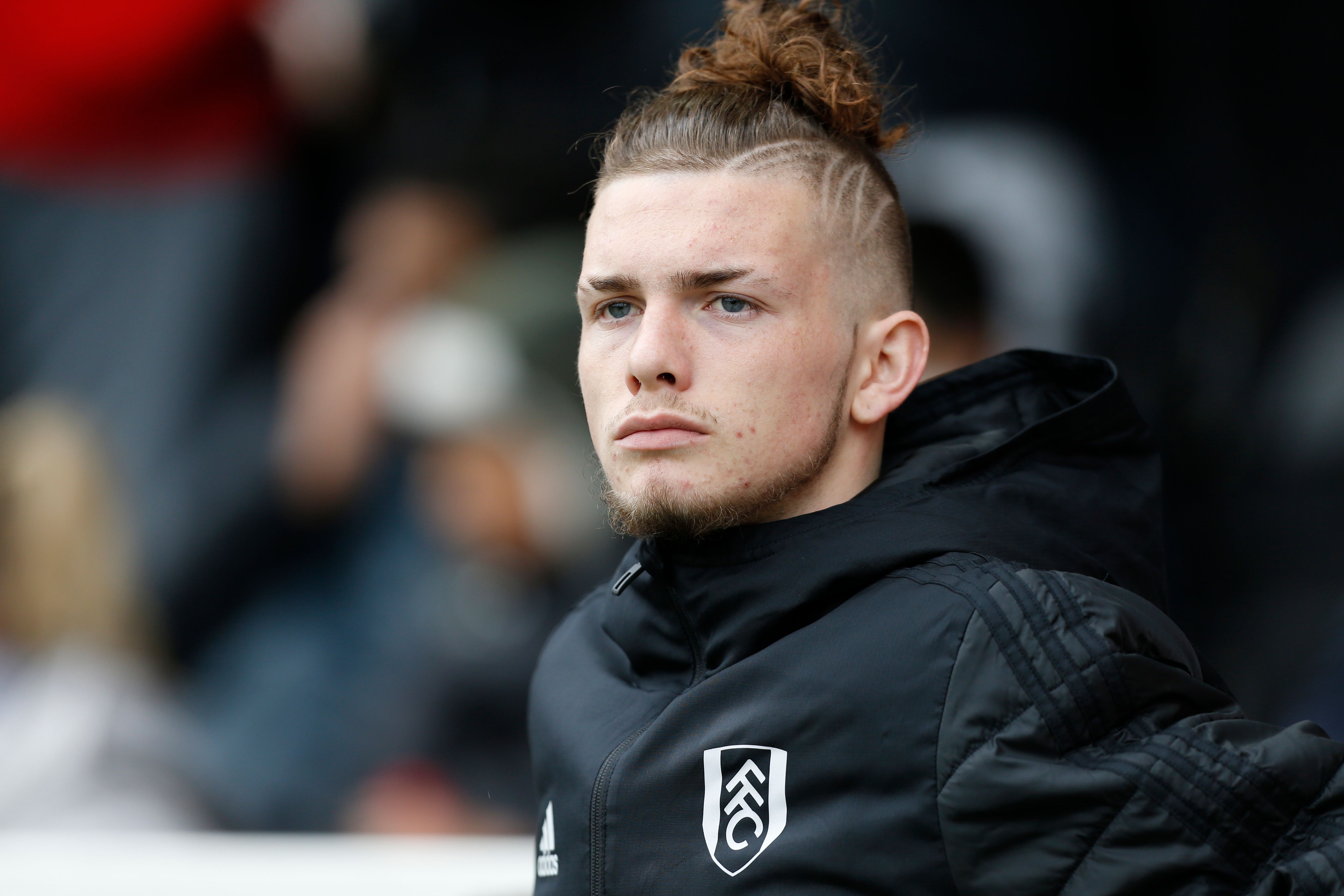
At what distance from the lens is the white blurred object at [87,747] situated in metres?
3.47

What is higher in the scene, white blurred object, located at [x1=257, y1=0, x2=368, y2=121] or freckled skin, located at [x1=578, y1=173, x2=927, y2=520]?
white blurred object, located at [x1=257, y1=0, x2=368, y2=121]

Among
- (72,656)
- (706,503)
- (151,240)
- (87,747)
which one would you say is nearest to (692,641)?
(706,503)

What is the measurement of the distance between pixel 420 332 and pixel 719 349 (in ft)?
7.90

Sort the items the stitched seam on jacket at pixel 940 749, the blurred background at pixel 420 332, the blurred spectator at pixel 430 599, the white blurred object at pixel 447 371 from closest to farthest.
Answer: the stitched seam on jacket at pixel 940 749, the blurred background at pixel 420 332, the blurred spectator at pixel 430 599, the white blurred object at pixel 447 371

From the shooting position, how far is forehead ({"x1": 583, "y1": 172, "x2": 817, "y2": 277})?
1425 mm

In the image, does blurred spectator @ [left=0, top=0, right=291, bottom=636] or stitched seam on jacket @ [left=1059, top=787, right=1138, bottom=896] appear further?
blurred spectator @ [left=0, top=0, right=291, bottom=636]

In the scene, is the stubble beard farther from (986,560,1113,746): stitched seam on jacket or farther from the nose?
(986,560,1113,746): stitched seam on jacket

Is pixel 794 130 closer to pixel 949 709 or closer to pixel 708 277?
pixel 708 277

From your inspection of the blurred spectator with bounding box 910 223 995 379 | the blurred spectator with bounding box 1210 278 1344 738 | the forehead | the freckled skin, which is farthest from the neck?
the blurred spectator with bounding box 1210 278 1344 738

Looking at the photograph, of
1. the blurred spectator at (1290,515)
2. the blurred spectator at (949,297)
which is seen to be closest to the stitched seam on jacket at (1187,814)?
the blurred spectator at (949,297)

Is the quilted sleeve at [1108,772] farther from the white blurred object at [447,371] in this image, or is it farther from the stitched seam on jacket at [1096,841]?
the white blurred object at [447,371]

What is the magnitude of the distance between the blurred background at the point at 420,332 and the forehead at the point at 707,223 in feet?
5.29

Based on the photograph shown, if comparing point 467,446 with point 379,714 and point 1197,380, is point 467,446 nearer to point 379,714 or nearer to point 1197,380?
point 379,714

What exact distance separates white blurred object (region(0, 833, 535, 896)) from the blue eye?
182cm
